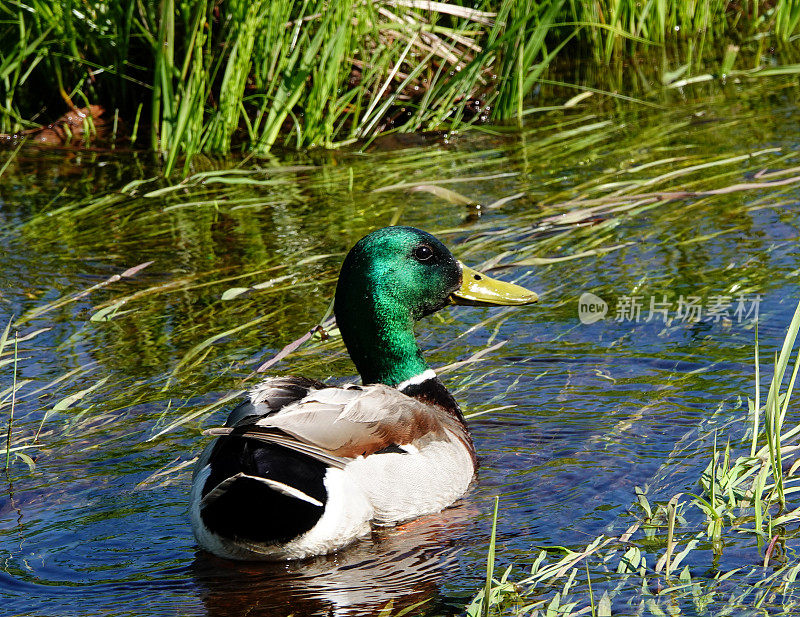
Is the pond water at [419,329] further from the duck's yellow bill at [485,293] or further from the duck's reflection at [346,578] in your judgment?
the duck's yellow bill at [485,293]

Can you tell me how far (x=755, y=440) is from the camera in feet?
11.5

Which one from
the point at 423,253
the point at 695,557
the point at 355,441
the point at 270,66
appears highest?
the point at 270,66

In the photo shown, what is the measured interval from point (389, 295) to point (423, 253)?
21 centimetres

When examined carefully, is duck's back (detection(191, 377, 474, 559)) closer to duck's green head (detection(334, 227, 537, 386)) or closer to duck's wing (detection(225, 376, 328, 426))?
duck's wing (detection(225, 376, 328, 426))

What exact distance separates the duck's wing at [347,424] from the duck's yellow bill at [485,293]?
61 cm

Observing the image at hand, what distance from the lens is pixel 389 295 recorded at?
4293 millimetres

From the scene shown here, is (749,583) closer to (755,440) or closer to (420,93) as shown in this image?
(755,440)

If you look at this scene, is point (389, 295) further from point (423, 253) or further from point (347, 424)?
point (347, 424)

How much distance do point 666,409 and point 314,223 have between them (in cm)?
277

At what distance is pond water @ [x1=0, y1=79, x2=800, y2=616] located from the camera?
3.48 metres

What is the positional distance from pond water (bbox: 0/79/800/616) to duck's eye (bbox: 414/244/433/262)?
538 mm

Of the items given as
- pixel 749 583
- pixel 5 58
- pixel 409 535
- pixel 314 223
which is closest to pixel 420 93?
pixel 314 223

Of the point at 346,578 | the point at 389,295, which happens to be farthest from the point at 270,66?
the point at 346,578

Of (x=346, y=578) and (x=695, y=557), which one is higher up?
(x=695, y=557)
